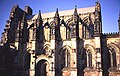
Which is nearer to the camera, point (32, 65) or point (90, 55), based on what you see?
point (90, 55)

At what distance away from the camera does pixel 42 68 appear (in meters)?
33.4

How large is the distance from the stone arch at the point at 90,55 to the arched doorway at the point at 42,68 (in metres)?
7.07

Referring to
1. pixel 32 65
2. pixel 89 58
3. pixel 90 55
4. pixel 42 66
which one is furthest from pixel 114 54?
pixel 32 65

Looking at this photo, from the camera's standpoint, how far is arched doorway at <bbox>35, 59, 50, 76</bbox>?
33103mm

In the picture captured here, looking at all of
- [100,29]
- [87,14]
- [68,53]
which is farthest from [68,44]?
[87,14]

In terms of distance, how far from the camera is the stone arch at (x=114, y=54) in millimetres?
29906

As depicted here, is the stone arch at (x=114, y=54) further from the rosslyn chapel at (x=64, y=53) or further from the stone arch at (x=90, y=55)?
the stone arch at (x=90, y=55)

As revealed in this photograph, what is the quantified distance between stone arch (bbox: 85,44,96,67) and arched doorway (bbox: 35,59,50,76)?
23.2ft

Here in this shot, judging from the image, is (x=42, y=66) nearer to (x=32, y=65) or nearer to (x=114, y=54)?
(x=32, y=65)

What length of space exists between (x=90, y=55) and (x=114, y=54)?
3779 mm

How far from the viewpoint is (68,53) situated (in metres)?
32.8

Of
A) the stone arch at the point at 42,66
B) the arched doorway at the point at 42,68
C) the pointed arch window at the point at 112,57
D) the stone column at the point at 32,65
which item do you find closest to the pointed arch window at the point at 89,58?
the pointed arch window at the point at 112,57

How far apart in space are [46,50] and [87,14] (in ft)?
41.7

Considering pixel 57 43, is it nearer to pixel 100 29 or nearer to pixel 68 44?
pixel 68 44
